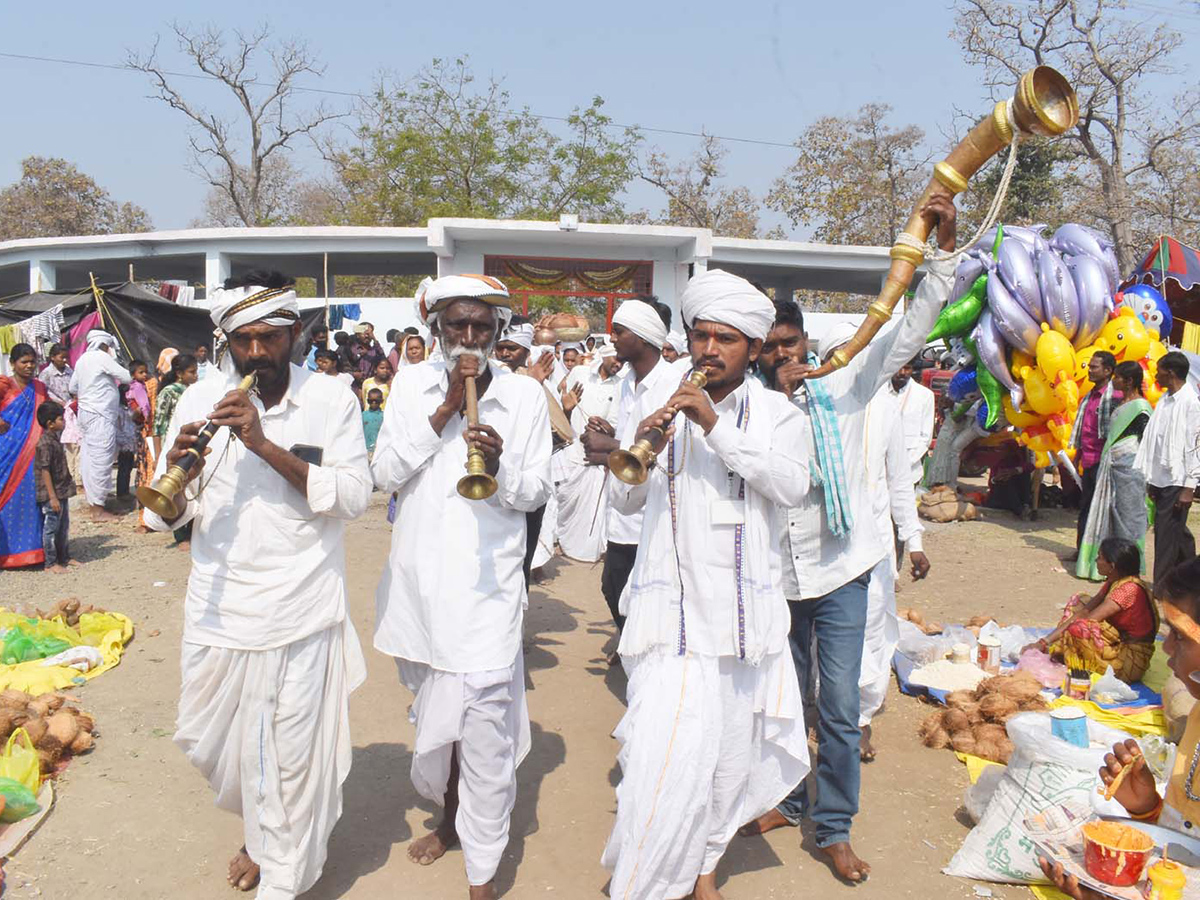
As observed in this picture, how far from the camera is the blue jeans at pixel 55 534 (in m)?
8.31

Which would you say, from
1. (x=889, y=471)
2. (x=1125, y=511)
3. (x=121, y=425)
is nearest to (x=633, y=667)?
(x=889, y=471)

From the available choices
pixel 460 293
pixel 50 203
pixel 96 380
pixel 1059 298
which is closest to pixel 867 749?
pixel 460 293

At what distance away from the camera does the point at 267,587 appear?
3.11m

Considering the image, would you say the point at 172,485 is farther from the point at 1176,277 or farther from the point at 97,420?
the point at 1176,277

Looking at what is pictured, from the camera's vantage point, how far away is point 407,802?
13.6ft

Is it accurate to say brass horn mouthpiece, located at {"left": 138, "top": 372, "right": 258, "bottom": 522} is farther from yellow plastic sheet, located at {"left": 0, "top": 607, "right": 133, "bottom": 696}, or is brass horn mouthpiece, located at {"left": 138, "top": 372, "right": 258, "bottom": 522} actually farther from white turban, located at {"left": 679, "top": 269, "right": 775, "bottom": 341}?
yellow plastic sheet, located at {"left": 0, "top": 607, "right": 133, "bottom": 696}

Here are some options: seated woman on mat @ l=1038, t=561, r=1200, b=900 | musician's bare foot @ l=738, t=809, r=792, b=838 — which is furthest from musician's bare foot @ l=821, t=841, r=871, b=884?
seated woman on mat @ l=1038, t=561, r=1200, b=900

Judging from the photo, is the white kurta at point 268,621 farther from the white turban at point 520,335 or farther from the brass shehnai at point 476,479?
the white turban at point 520,335

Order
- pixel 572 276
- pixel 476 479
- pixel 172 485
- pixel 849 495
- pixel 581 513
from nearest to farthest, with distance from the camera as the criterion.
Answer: pixel 172 485, pixel 476 479, pixel 849 495, pixel 581 513, pixel 572 276

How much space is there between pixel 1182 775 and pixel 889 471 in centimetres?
207

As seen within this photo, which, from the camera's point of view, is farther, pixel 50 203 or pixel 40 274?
pixel 50 203

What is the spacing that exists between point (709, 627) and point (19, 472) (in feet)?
23.7

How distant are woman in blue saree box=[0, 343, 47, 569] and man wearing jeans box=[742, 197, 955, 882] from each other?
7019 mm

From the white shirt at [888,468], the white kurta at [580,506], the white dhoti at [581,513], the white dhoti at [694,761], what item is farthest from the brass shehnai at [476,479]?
the white dhoti at [581,513]
